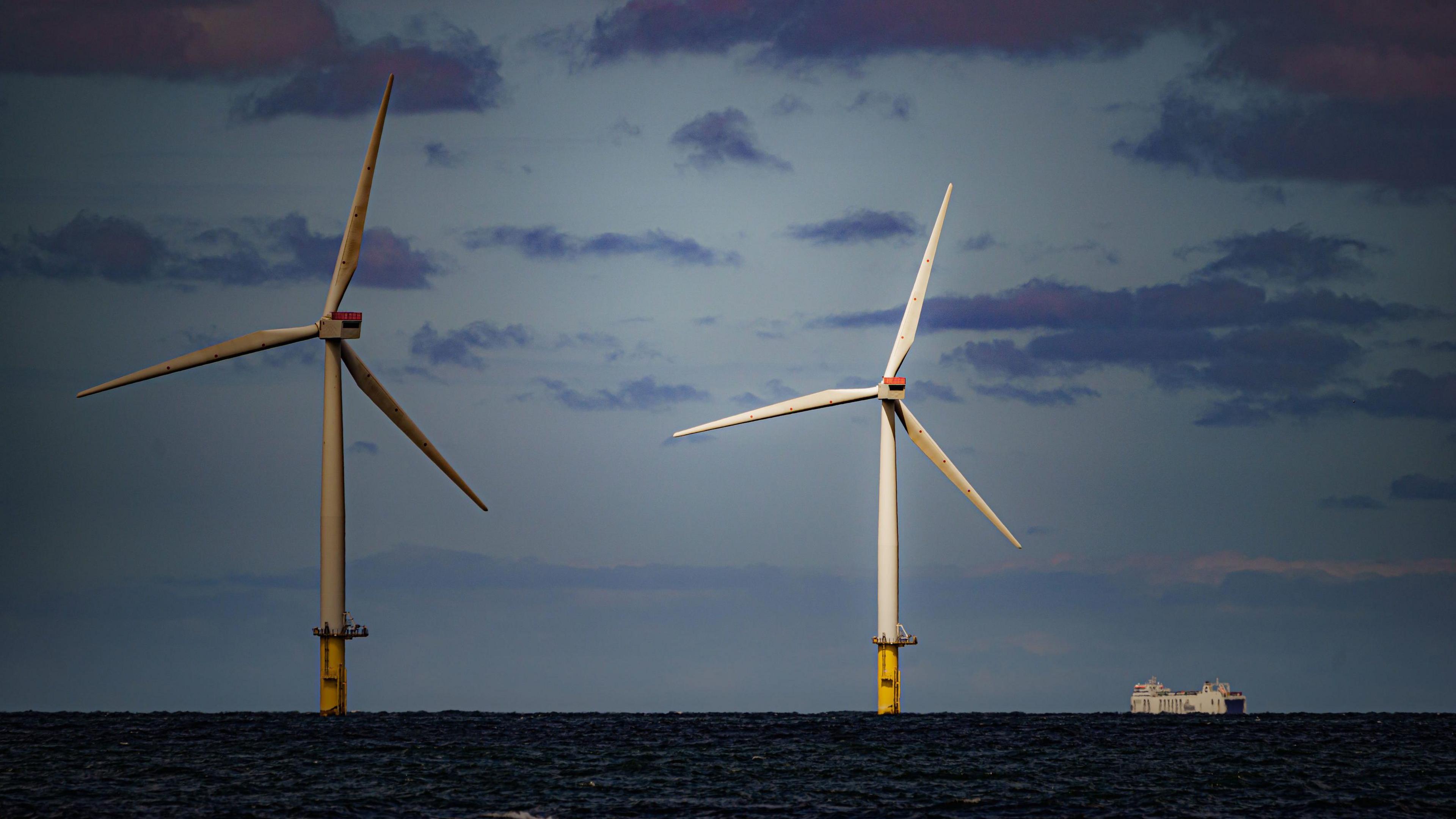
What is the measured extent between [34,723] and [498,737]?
54.4 m

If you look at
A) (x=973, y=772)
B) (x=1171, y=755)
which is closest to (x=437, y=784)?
(x=973, y=772)

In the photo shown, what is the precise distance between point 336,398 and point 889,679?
57701 mm

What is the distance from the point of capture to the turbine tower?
497ft

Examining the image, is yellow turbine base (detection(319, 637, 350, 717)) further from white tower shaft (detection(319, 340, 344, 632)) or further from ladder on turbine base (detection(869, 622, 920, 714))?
ladder on turbine base (detection(869, 622, 920, 714))

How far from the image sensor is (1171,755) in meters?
117

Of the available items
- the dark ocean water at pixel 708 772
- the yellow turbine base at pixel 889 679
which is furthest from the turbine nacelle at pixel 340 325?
the yellow turbine base at pixel 889 679

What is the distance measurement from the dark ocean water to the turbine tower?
20.9 feet

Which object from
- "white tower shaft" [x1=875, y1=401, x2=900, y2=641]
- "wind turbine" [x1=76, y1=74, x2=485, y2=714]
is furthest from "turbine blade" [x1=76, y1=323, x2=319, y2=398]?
"white tower shaft" [x1=875, y1=401, x2=900, y2=641]

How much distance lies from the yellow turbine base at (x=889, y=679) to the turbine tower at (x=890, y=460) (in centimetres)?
4

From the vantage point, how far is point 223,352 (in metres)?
139

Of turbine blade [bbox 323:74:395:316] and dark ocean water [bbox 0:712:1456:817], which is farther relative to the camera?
turbine blade [bbox 323:74:395:316]

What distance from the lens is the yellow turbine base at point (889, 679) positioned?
154 m

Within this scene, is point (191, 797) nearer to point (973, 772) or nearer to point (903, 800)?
point (903, 800)

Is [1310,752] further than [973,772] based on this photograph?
Yes
